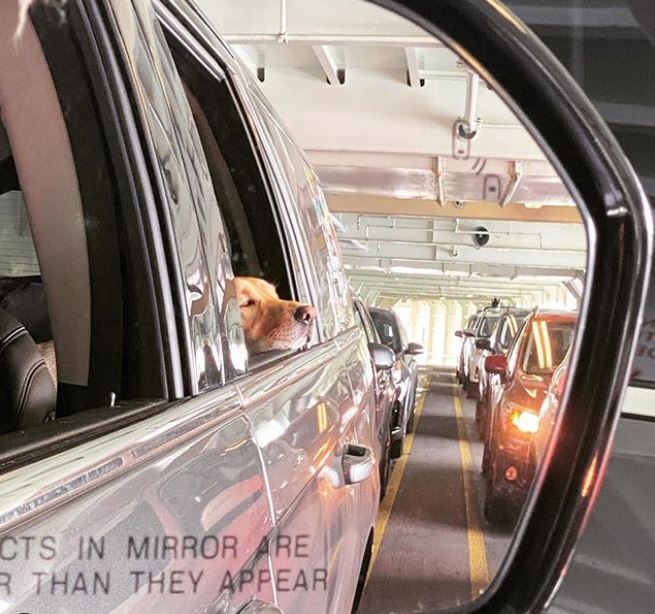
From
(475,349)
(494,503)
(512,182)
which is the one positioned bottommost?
(494,503)

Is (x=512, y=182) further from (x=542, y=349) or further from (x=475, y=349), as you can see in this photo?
(x=475, y=349)

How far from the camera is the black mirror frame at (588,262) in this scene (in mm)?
1161

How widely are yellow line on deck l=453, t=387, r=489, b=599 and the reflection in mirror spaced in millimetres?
28

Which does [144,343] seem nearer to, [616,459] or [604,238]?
[604,238]

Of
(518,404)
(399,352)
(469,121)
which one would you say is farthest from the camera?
(399,352)

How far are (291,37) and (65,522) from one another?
5.18 meters

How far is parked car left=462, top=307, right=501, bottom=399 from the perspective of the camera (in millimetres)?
11820

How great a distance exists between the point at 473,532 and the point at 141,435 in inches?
191

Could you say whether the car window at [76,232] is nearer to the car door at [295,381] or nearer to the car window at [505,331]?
the car door at [295,381]

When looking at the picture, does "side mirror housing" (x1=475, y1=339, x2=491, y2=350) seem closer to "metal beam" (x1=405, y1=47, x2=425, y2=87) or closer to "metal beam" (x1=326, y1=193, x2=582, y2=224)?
"metal beam" (x1=326, y1=193, x2=582, y2=224)

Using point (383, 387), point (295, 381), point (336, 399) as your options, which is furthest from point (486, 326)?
point (295, 381)

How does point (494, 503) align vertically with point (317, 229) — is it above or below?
below

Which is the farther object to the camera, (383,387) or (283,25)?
(383,387)

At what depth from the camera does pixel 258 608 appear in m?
1.16
